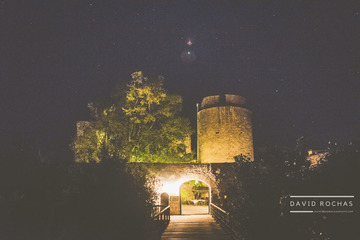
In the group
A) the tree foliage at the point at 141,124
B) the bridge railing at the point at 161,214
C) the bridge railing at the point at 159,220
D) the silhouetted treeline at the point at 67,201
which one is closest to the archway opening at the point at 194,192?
the tree foliage at the point at 141,124

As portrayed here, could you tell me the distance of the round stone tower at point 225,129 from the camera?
68.7ft

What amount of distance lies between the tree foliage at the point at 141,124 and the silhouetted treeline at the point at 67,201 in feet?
37.2

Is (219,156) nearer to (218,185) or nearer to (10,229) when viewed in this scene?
(218,185)

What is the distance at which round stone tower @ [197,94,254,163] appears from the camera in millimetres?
20938

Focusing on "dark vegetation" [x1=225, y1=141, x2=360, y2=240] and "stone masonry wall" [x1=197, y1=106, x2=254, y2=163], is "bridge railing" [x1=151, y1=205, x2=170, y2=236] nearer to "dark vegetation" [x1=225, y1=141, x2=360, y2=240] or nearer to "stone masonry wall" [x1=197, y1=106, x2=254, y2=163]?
"dark vegetation" [x1=225, y1=141, x2=360, y2=240]

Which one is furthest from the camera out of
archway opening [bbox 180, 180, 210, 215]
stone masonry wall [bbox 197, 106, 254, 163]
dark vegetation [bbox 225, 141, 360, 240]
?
archway opening [bbox 180, 180, 210, 215]

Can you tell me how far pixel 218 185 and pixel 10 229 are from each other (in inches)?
458

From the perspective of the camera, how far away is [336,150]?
598cm

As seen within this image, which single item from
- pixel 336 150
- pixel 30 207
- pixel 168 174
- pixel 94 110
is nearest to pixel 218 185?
pixel 168 174

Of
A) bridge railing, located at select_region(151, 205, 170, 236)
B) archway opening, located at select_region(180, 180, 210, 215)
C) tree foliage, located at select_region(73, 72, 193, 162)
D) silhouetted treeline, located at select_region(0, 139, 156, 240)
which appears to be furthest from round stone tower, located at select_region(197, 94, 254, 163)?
silhouetted treeline, located at select_region(0, 139, 156, 240)

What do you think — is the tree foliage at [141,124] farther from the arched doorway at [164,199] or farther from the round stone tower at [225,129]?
the arched doorway at [164,199]

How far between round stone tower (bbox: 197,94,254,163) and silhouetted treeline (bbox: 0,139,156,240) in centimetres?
1439

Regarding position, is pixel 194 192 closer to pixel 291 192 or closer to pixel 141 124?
pixel 141 124

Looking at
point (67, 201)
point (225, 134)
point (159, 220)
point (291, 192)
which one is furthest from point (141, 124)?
point (291, 192)
